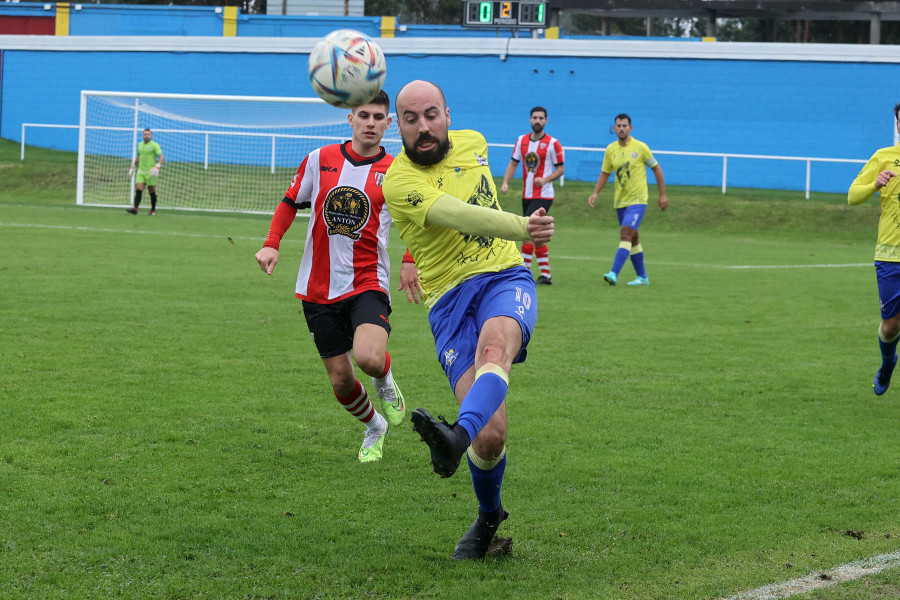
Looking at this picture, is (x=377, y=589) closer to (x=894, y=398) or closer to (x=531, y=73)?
(x=894, y=398)

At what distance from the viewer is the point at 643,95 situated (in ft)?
103

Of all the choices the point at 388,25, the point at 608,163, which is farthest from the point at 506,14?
the point at 608,163

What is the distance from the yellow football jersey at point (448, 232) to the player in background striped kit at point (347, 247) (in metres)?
1.12

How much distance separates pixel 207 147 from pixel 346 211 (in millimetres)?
24579

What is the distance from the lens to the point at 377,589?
372cm

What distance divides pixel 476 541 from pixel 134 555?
1.38 metres

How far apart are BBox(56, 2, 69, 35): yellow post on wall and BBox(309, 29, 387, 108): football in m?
41.3

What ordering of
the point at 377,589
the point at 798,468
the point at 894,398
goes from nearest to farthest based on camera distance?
the point at 377,589, the point at 798,468, the point at 894,398

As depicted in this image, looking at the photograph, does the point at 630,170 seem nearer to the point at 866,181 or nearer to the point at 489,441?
the point at 866,181

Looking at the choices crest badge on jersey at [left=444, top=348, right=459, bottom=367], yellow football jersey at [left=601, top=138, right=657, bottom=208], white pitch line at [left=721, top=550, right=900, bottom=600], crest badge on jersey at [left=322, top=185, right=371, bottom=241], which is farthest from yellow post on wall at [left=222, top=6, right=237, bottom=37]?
white pitch line at [left=721, top=550, right=900, bottom=600]

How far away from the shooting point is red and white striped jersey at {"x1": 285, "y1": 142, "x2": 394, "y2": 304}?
5605 millimetres

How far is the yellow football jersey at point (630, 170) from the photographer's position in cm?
1425

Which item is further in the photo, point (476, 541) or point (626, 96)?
point (626, 96)

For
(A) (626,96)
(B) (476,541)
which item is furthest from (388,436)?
(A) (626,96)
